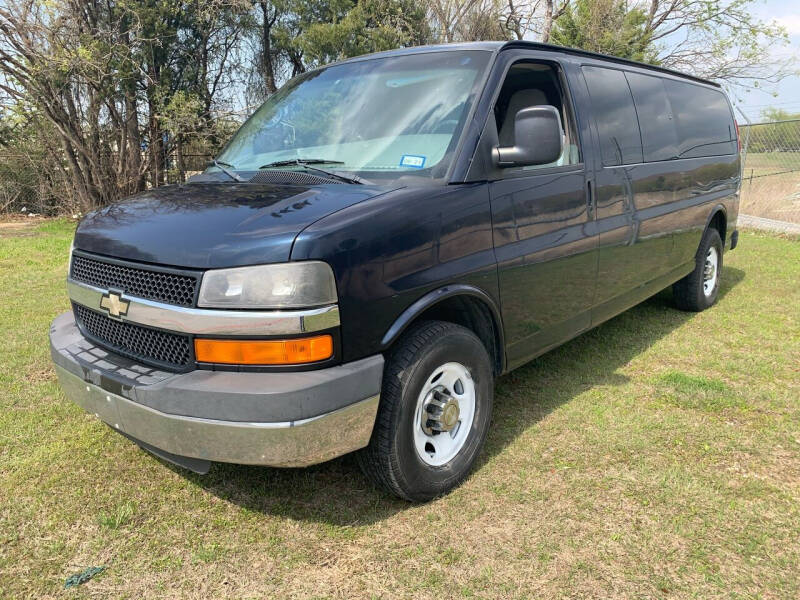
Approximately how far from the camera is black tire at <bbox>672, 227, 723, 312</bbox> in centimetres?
577

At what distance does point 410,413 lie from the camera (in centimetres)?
266

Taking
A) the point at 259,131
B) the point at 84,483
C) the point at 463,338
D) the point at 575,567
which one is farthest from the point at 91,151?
the point at 575,567

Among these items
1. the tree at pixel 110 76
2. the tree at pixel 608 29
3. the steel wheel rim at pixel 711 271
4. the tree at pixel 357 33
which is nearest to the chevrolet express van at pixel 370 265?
the steel wheel rim at pixel 711 271

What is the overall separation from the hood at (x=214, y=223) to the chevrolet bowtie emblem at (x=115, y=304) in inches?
7.0

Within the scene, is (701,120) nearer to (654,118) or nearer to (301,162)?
(654,118)

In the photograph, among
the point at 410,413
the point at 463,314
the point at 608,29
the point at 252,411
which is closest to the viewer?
the point at 252,411

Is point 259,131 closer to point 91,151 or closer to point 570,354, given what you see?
point 570,354

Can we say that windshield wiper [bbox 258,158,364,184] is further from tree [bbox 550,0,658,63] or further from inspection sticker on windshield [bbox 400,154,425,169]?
tree [bbox 550,0,658,63]

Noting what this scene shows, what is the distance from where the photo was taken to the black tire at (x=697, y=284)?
5.77 m

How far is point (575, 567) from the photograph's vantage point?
2455 millimetres

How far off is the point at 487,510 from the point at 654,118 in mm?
3410

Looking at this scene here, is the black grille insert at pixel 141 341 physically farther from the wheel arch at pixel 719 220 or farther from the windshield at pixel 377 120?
the wheel arch at pixel 719 220

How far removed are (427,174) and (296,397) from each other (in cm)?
125

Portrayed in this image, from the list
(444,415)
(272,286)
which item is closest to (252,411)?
(272,286)
